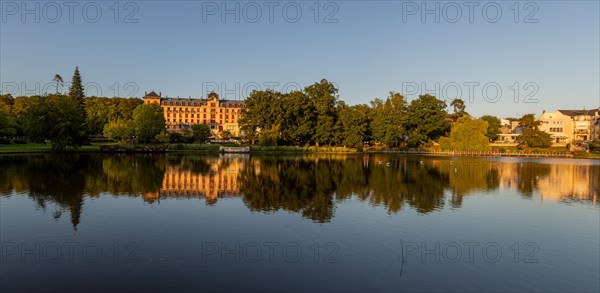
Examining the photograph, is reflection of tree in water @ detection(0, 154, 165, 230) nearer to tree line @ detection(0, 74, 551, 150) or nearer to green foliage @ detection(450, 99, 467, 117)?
tree line @ detection(0, 74, 551, 150)

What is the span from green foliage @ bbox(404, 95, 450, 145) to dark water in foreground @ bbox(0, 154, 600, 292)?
Result: 198 feet

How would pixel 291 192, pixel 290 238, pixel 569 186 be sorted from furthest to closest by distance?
pixel 569 186 < pixel 291 192 < pixel 290 238

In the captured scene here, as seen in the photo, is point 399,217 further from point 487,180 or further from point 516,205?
point 487,180

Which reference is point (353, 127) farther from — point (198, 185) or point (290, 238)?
point (290, 238)

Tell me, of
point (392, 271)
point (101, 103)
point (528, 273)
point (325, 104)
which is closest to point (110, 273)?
point (392, 271)

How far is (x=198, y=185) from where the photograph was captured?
100ft

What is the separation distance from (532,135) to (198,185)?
89997mm

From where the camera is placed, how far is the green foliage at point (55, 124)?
62.8 m

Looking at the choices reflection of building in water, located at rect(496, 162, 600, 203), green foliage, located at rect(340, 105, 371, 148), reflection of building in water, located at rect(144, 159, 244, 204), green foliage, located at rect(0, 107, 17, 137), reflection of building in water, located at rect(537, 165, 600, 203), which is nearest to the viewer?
reflection of building in water, located at rect(144, 159, 244, 204)

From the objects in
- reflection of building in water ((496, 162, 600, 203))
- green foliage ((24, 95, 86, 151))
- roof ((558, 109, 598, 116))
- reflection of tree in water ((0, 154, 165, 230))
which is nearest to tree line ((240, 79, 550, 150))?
roof ((558, 109, 598, 116))

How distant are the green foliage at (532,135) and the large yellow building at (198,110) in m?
86.9

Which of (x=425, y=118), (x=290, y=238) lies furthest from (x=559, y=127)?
(x=290, y=238)

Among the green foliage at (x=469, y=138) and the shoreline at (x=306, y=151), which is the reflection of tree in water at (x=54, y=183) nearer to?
the shoreline at (x=306, y=151)

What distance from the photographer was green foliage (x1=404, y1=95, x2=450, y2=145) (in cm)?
8931
